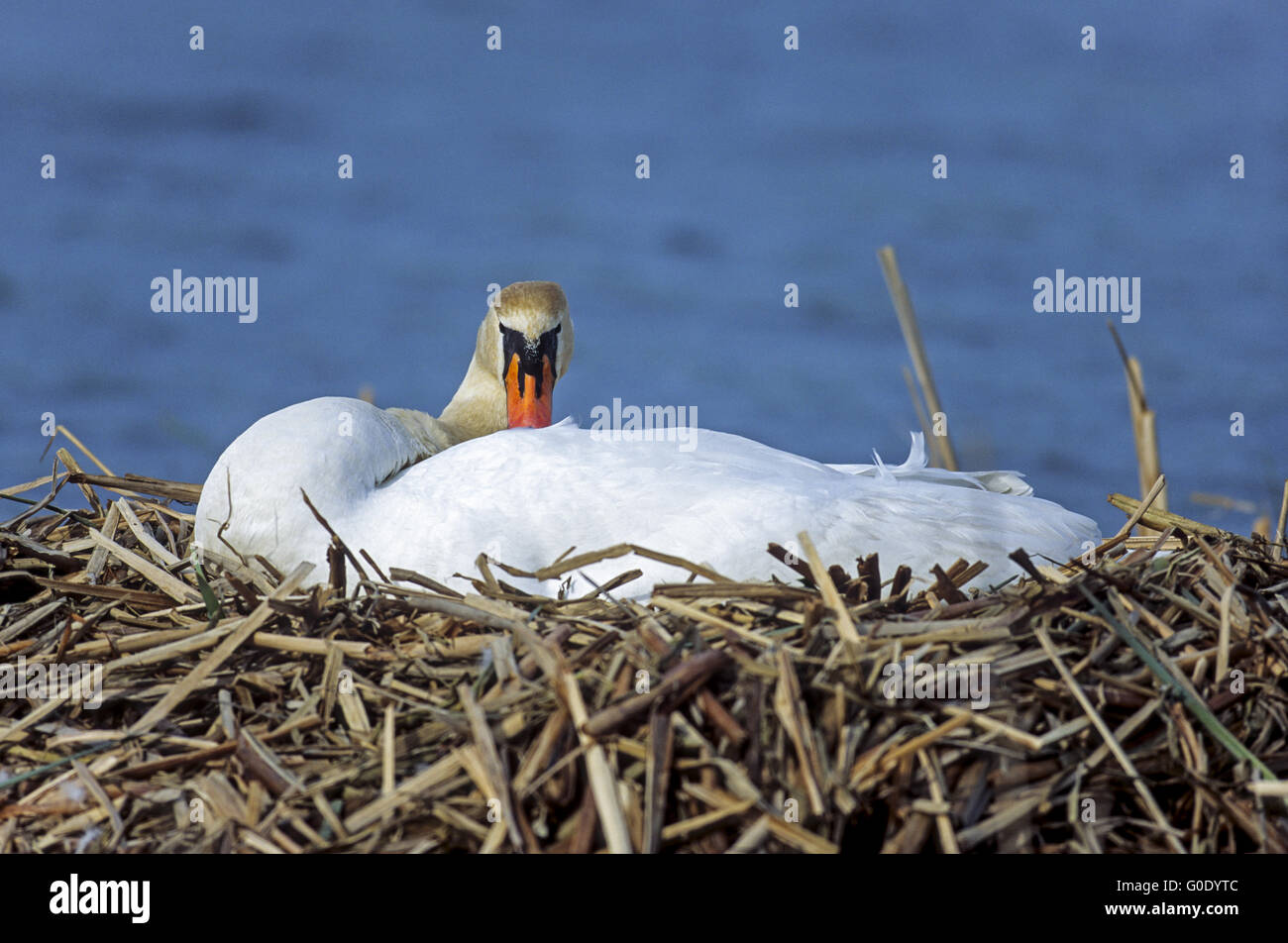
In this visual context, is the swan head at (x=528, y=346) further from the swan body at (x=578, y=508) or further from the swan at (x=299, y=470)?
the swan body at (x=578, y=508)

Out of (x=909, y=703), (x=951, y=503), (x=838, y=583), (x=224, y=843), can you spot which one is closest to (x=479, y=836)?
(x=224, y=843)

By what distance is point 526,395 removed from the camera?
15.5 ft

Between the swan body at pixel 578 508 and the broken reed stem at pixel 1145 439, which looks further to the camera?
the broken reed stem at pixel 1145 439

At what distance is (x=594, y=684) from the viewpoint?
250 centimetres

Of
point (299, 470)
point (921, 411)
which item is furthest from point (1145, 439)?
point (299, 470)

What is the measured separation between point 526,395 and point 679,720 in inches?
100

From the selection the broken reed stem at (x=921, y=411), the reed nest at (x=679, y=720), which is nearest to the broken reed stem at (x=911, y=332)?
the broken reed stem at (x=921, y=411)

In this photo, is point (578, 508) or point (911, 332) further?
point (911, 332)

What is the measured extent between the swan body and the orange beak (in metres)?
0.74

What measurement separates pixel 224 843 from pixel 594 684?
2.44ft

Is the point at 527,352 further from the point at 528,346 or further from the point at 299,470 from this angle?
the point at 299,470

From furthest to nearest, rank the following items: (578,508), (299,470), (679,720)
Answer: (299,470), (578,508), (679,720)

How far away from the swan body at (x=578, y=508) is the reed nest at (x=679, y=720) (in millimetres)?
281

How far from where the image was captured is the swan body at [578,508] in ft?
11.0
